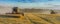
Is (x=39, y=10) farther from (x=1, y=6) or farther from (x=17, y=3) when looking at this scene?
(x=1, y=6)

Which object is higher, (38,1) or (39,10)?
(38,1)

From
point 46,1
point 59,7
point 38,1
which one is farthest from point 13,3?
point 59,7

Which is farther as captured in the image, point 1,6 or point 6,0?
point 6,0

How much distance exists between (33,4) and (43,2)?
0.62 ft

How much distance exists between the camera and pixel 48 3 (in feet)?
6.68

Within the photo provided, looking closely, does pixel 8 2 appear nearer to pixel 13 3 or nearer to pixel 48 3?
pixel 13 3

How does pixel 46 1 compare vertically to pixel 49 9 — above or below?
above

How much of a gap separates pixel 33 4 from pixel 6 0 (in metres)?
0.47

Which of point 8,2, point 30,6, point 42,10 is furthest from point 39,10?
point 8,2

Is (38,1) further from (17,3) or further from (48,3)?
(17,3)

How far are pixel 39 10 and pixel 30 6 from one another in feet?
0.56

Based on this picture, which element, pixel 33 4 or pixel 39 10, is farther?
pixel 33 4

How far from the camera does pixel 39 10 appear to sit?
1.87 m

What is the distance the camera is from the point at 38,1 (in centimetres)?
208
